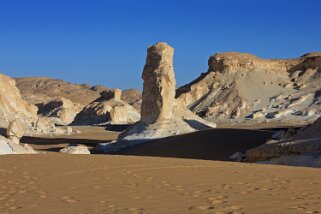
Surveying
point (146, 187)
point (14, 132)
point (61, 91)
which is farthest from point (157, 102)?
point (61, 91)

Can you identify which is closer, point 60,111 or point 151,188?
point 151,188

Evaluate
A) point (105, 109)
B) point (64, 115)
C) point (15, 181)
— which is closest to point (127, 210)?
point (15, 181)

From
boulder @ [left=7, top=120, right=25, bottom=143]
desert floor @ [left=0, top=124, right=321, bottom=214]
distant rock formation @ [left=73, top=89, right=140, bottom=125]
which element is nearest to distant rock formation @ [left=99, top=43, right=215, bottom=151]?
boulder @ [left=7, top=120, right=25, bottom=143]

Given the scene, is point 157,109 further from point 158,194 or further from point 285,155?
point 158,194

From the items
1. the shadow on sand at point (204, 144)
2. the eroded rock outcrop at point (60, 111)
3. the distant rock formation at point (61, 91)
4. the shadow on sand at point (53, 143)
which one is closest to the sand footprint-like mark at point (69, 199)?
the shadow on sand at point (204, 144)

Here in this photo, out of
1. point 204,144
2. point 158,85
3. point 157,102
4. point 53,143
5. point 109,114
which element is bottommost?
point 204,144

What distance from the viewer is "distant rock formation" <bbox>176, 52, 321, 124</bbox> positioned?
50.3 meters

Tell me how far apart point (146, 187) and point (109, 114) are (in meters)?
59.3

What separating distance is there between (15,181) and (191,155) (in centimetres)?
1740

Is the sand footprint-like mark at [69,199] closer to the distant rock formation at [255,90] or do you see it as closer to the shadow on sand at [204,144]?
the shadow on sand at [204,144]

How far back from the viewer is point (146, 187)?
340 inches

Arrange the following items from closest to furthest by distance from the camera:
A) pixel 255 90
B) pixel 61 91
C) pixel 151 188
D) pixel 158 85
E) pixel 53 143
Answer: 1. pixel 151 188
2. pixel 158 85
3. pixel 53 143
4. pixel 255 90
5. pixel 61 91

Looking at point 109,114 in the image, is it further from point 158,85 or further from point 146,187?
point 146,187

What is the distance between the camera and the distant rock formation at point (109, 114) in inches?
2630
